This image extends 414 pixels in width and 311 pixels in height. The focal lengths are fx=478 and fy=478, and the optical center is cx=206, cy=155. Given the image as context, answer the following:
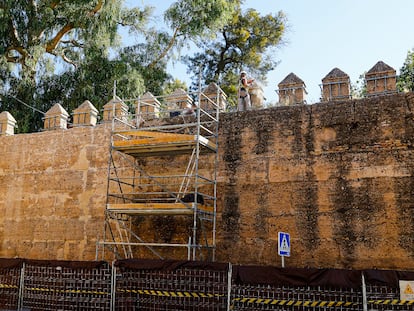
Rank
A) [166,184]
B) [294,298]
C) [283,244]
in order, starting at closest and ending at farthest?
[294,298]
[283,244]
[166,184]

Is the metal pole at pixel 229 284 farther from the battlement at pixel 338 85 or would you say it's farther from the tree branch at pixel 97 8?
the tree branch at pixel 97 8

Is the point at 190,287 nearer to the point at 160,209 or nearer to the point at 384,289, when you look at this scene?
the point at 160,209

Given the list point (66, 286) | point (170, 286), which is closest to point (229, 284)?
point (170, 286)

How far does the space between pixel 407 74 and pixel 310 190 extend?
1721cm

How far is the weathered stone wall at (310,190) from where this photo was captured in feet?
29.0

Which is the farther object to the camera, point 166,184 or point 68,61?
point 68,61

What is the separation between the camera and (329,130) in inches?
381

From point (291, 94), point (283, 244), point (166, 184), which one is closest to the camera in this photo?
point (283, 244)

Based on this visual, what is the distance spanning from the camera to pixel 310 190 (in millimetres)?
9469

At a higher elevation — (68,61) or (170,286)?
(68,61)

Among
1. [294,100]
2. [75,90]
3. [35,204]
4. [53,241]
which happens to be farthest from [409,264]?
[75,90]

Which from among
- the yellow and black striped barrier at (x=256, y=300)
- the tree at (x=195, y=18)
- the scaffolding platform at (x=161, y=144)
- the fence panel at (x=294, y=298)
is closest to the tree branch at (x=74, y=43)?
the tree at (x=195, y=18)

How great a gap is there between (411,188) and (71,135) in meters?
8.15

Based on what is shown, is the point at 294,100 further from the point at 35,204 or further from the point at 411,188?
the point at 35,204
